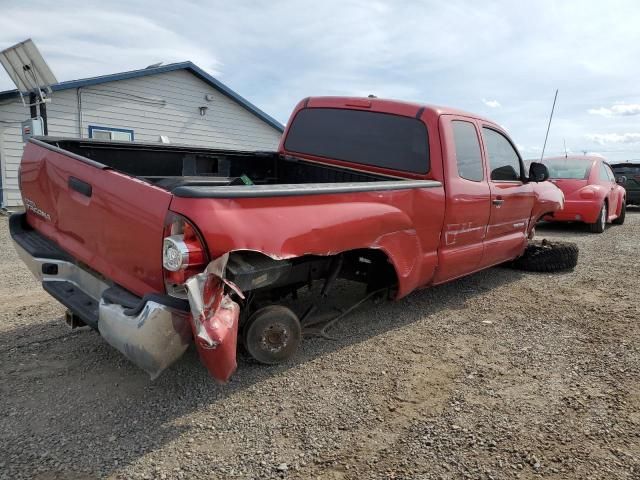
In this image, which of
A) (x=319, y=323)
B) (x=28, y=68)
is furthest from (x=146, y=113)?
(x=319, y=323)

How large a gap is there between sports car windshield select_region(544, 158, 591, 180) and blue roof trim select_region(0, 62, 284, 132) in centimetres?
1008

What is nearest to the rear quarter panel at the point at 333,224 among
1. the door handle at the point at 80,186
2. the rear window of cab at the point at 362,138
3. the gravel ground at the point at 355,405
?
the rear window of cab at the point at 362,138

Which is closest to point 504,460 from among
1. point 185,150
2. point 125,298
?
point 125,298

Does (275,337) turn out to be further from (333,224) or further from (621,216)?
(621,216)

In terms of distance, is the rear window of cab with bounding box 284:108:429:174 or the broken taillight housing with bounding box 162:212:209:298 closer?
the broken taillight housing with bounding box 162:212:209:298

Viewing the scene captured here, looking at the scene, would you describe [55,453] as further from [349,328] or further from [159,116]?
[159,116]

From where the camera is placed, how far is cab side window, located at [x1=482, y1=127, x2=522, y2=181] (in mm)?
5066

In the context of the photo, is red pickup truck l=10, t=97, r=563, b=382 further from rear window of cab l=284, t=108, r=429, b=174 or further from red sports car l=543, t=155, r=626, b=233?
red sports car l=543, t=155, r=626, b=233

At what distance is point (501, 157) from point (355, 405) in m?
3.45

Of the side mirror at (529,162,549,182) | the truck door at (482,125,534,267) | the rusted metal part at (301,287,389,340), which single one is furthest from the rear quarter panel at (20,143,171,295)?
the side mirror at (529,162,549,182)

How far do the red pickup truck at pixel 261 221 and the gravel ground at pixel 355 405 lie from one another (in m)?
0.39

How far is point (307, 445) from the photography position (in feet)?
8.48

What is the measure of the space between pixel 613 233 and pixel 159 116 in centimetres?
1213

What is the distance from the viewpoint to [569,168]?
1018cm
